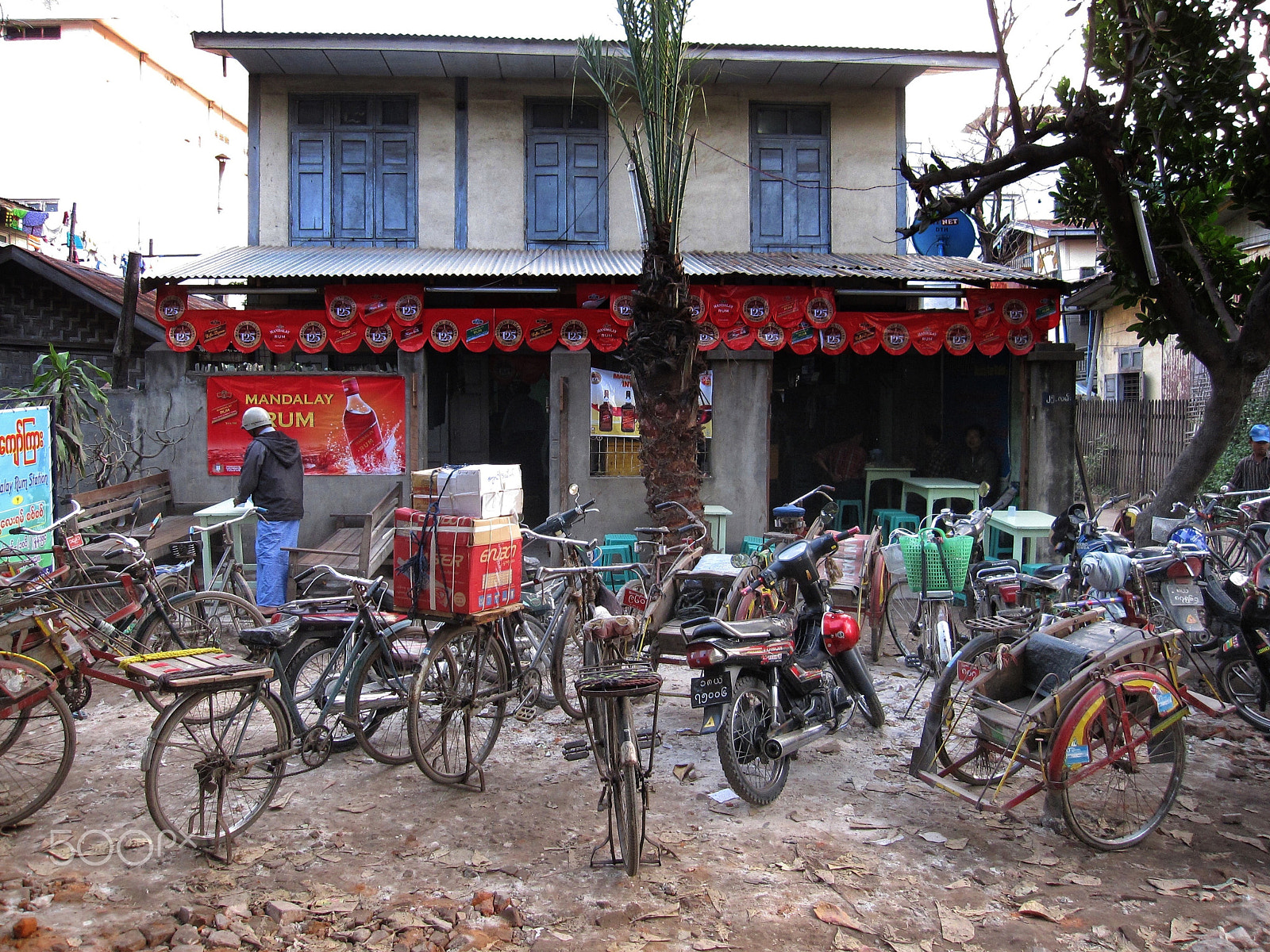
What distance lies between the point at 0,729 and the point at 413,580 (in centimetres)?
222

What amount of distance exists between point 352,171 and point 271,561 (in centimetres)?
620

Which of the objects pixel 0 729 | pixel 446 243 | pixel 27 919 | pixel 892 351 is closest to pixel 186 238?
pixel 446 243

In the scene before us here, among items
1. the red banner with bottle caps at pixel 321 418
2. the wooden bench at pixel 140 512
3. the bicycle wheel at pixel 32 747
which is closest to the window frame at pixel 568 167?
the red banner with bottle caps at pixel 321 418

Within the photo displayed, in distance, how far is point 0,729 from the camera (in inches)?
179

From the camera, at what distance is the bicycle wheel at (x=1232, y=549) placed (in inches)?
277

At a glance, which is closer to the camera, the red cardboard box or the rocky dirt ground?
the rocky dirt ground

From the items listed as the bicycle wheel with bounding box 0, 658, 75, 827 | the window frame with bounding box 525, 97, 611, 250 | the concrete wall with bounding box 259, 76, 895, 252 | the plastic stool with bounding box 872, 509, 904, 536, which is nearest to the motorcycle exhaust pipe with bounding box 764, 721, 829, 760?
the bicycle wheel with bounding box 0, 658, 75, 827

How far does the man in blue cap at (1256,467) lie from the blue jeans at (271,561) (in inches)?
359

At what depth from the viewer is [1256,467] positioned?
9055mm

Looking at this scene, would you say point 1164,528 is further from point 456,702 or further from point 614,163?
point 614,163

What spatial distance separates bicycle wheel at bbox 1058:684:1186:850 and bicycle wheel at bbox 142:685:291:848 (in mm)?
3731

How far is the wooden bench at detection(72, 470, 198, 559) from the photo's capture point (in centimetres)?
815

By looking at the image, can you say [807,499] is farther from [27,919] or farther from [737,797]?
[27,919]

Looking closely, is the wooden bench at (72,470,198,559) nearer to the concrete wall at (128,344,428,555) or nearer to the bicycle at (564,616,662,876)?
the concrete wall at (128,344,428,555)
